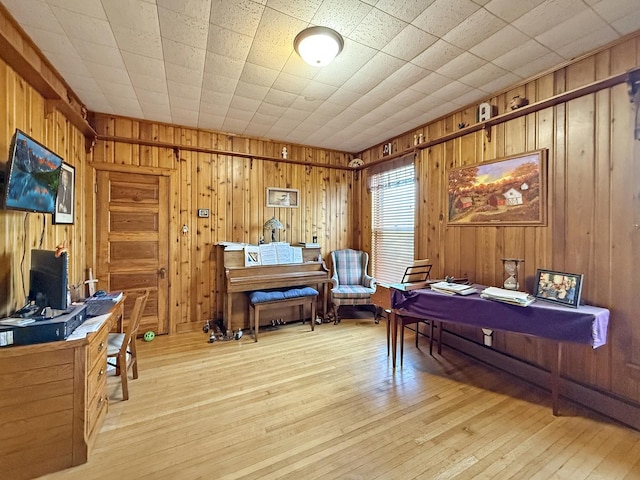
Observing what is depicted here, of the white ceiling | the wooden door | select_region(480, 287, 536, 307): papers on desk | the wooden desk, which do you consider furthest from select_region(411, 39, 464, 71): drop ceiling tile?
the wooden door

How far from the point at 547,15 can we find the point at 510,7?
0.28 metres

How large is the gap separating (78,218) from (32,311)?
1.62m

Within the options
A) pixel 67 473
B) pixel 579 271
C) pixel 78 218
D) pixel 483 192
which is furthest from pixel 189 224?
pixel 579 271

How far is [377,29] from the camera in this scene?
6.21 ft

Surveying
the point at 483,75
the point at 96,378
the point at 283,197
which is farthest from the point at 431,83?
the point at 96,378

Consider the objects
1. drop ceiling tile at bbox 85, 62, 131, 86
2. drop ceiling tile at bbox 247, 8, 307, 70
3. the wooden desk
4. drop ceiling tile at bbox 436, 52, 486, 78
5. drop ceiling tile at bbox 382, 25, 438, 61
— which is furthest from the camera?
drop ceiling tile at bbox 85, 62, 131, 86

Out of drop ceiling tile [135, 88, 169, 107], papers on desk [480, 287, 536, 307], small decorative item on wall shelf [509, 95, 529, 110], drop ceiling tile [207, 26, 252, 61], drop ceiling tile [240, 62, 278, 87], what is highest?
drop ceiling tile [135, 88, 169, 107]

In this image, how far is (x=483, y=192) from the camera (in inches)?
115

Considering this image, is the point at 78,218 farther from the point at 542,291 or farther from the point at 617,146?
the point at 617,146

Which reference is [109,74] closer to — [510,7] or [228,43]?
[228,43]

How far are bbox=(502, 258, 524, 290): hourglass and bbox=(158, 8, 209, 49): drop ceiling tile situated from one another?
307 centimetres

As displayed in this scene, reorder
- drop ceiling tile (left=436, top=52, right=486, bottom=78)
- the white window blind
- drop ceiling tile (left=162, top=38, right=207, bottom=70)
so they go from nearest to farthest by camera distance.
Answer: drop ceiling tile (left=162, top=38, right=207, bottom=70)
drop ceiling tile (left=436, top=52, right=486, bottom=78)
the white window blind

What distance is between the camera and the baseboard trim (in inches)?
78.2

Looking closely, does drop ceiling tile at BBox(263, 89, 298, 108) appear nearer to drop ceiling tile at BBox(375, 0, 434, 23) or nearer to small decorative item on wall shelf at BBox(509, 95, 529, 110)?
drop ceiling tile at BBox(375, 0, 434, 23)
